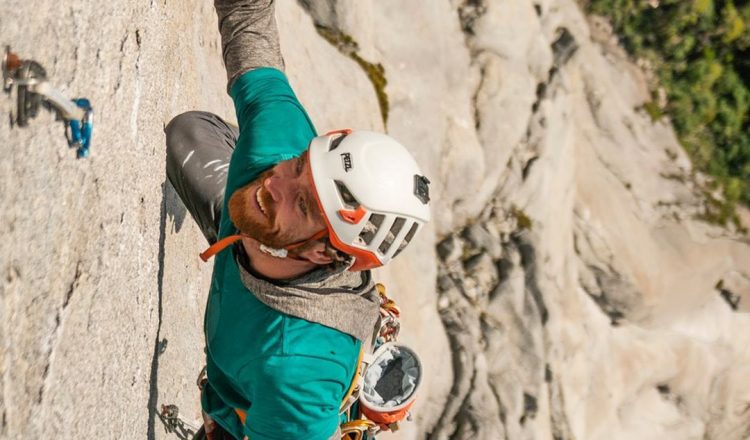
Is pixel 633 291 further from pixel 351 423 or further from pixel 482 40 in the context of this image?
pixel 351 423

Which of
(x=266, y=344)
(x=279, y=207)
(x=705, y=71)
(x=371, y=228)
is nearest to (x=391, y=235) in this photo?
(x=371, y=228)

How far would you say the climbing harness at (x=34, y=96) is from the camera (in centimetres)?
307

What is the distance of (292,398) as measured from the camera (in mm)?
4309

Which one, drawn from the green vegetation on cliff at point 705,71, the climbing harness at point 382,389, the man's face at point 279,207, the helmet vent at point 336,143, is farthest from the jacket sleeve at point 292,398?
the green vegetation on cliff at point 705,71

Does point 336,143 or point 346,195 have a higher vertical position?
point 336,143

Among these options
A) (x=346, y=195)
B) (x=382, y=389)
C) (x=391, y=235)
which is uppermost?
(x=346, y=195)

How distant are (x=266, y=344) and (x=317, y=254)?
0.60 meters

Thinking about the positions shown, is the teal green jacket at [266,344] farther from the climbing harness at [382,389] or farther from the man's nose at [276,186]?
the climbing harness at [382,389]

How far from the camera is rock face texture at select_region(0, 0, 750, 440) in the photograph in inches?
145

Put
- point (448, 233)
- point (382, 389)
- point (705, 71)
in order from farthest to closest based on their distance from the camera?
1. point (705, 71)
2. point (448, 233)
3. point (382, 389)

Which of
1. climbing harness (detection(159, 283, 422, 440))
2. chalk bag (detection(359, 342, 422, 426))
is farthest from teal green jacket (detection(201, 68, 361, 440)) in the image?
chalk bag (detection(359, 342, 422, 426))

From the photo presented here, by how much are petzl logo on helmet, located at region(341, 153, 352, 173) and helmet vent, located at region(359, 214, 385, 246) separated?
322mm

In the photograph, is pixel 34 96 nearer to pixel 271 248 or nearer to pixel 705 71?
pixel 271 248

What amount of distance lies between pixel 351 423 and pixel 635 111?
18361 mm
